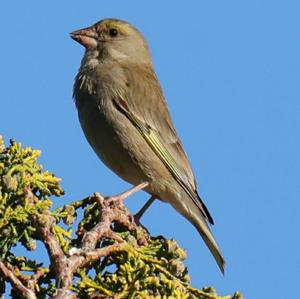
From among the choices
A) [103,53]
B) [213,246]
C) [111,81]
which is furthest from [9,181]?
[103,53]

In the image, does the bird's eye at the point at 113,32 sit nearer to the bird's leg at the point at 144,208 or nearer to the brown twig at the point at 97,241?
the bird's leg at the point at 144,208

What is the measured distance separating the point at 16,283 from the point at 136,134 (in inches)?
156

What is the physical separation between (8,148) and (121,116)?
10.2ft

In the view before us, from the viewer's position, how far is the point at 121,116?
292 inches

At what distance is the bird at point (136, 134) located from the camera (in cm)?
719

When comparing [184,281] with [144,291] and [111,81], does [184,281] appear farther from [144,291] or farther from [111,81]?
[111,81]

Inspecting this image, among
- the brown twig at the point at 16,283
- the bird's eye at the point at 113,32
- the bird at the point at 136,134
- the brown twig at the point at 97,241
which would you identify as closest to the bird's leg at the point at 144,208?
the bird at the point at 136,134

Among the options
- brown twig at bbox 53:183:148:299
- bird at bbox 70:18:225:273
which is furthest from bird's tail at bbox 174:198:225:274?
brown twig at bbox 53:183:148:299

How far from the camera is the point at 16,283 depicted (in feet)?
11.8

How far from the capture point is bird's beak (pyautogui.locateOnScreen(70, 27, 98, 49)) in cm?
825

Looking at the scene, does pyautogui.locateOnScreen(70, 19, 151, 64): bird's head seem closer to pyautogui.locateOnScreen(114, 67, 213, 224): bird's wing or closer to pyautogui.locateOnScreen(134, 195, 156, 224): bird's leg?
pyautogui.locateOnScreen(114, 67, 213, 224): bird's wing

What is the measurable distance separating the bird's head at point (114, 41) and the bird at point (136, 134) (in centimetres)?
14

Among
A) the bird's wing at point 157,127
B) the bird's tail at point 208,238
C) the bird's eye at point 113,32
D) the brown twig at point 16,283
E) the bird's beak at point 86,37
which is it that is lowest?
the brown twig at point 16,283

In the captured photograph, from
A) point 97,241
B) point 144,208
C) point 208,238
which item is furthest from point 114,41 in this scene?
point 97,241
